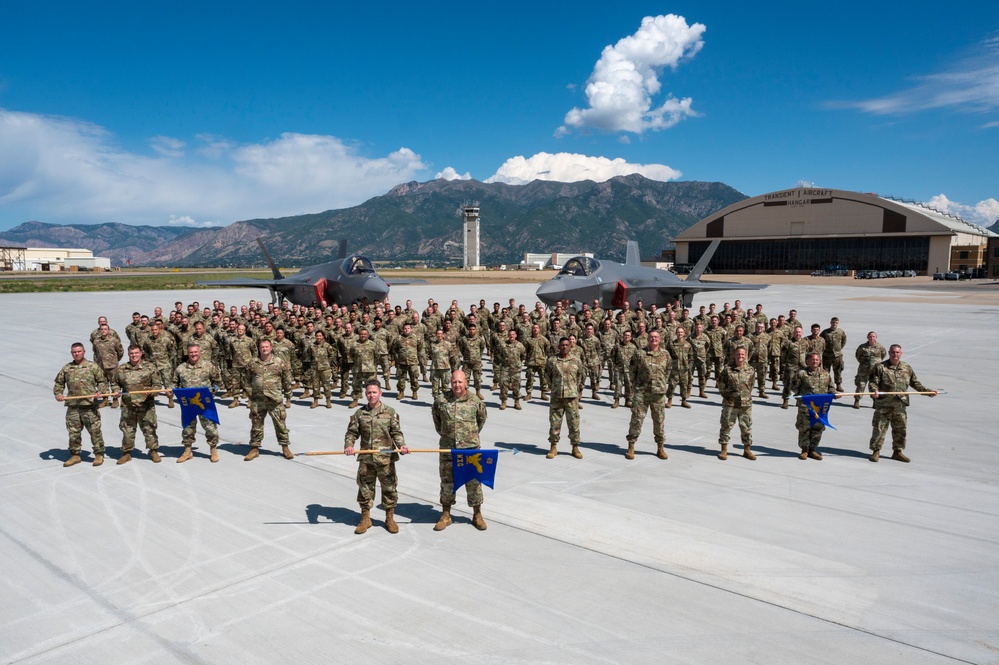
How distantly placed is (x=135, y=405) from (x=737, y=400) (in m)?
8.64

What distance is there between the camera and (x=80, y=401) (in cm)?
828

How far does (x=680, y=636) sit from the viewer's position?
4.50 metres

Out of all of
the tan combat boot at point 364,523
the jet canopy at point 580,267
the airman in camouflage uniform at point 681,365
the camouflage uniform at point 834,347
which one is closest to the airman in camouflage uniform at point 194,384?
the tan combat boot at point 364,523

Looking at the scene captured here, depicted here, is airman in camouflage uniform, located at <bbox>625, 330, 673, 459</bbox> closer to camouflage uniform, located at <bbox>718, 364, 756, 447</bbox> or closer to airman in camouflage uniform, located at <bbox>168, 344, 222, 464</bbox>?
camouflage uniform, located at <bbox>718, 364, 756, 447</bbox>

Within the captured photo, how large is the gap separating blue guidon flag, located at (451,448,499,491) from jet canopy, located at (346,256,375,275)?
15500 millimetres

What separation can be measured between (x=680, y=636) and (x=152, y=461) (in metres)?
Answer: 7.64

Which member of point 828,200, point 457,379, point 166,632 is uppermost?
point 828,200

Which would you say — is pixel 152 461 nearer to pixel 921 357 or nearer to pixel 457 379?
pixel 457 379

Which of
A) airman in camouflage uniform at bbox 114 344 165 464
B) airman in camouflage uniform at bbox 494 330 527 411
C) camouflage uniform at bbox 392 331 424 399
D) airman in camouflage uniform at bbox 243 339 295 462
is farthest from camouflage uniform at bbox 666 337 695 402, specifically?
airman in camouflage uniform at bbox 114 344 165 464

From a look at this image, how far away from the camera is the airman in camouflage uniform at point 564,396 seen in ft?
28.4

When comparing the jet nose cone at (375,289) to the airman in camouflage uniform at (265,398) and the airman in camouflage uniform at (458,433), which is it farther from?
the airman in camouflage uniform at (458,433)

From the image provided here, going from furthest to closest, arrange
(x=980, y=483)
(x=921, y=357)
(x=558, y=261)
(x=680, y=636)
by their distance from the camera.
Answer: (x=558, y=261), (x=921, y=357), (x=980, y=483), (x=680, y=636)

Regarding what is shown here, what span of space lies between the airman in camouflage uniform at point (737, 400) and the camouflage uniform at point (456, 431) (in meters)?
4.08

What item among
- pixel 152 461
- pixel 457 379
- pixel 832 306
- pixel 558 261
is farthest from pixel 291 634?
pixel 558 261
